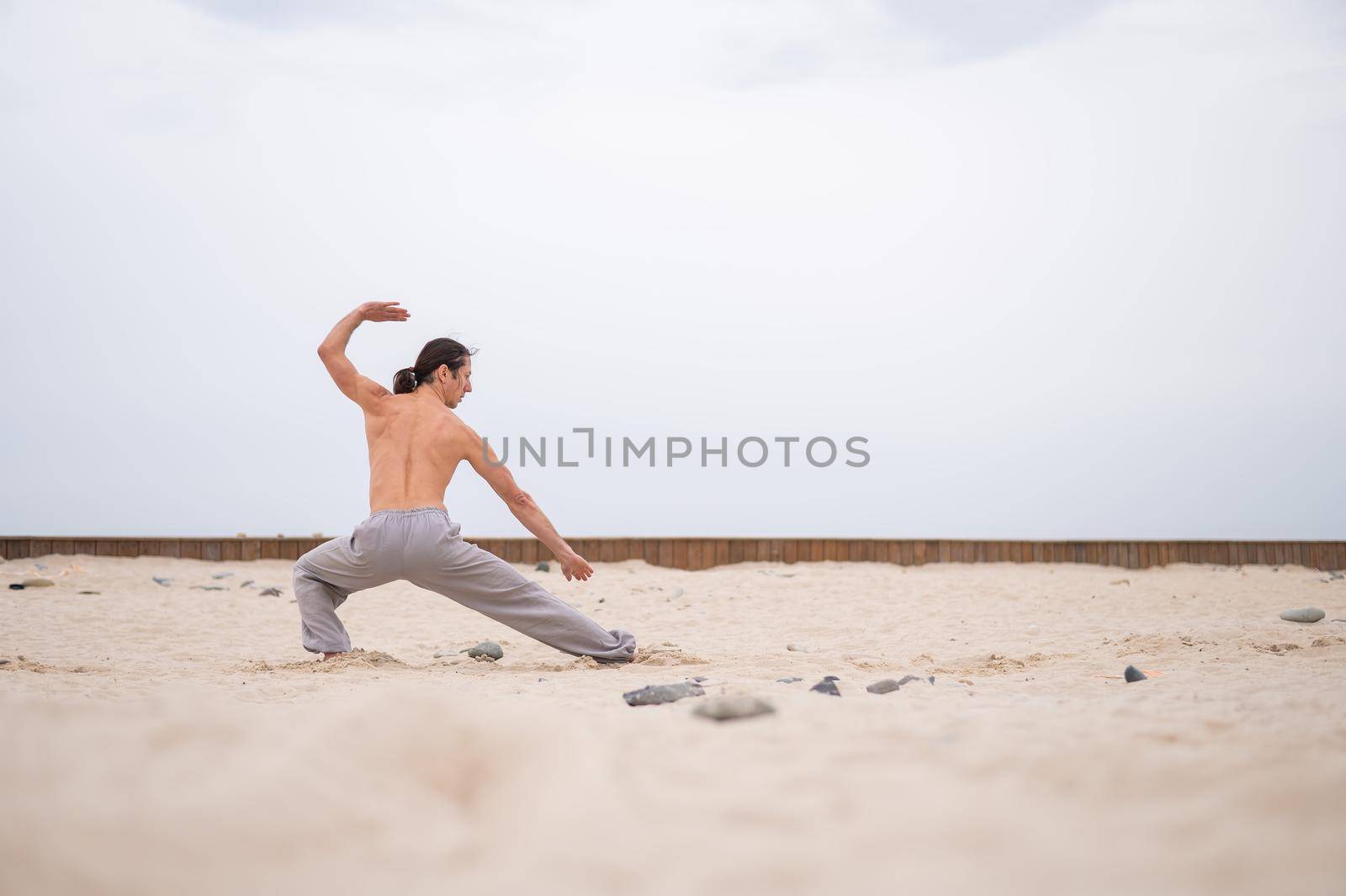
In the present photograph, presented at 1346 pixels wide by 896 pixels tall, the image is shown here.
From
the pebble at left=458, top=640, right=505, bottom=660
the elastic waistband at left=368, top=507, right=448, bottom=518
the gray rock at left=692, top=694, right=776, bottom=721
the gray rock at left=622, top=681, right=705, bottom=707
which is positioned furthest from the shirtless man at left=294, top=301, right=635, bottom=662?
the gray rock at left=692, top=694, right=776, bottom=721

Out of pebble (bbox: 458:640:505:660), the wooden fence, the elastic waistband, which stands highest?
the elastic waistband

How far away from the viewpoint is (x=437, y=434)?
12.5 ft

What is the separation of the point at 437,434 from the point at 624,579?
4012 mm

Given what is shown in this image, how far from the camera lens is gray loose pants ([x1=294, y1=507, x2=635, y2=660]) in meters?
3.66

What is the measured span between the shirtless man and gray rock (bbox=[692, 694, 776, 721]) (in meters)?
1.49

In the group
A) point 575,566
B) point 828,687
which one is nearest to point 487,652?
point 575,566

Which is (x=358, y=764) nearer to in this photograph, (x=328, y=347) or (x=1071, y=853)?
(x=1071, y=853)

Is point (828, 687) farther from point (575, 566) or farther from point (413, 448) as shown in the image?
point (413, 448)

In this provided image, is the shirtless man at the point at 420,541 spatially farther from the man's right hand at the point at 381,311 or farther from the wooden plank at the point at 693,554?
the wooden plank at the point at 693,554

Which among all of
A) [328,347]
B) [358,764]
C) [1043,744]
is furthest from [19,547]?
[1043,744]

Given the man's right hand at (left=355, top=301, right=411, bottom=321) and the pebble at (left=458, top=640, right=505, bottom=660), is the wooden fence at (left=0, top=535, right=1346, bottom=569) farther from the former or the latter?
the man's right hand at (left=355, top=301, right=411, bottom=321)

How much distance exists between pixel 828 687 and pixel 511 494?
5.39 ft

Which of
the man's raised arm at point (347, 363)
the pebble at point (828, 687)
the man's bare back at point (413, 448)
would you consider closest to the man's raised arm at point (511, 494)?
the man's bare back at point (413, 448)

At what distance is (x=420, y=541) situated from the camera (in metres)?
3.64
